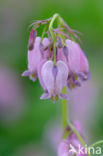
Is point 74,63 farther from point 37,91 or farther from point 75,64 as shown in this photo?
point 37,91

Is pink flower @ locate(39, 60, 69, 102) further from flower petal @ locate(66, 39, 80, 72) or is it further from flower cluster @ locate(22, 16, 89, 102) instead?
flower petal @ locate(66, 39, 80, 72)

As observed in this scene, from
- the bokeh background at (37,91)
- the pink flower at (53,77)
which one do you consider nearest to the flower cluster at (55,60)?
the pink flower at (53,77)

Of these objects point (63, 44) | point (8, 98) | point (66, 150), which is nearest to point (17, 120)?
point (8, 98)

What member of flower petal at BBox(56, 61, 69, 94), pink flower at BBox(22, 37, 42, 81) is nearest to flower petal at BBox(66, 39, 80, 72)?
flower petal at BBox(56, 61, 69, 94)

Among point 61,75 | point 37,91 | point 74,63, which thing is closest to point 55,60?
point 61,75

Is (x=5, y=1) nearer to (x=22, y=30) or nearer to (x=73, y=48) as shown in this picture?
(x=22, y=30)
